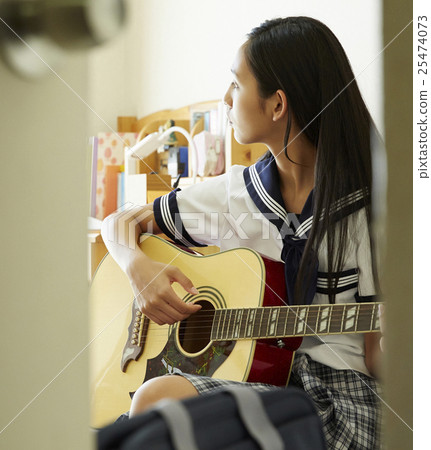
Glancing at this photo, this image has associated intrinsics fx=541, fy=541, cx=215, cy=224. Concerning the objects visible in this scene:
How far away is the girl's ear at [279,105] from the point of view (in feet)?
2.03

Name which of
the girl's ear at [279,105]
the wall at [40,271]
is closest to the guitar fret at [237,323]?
the girl's ear at [279,105]

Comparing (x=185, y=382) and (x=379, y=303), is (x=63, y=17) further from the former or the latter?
(x=379, y=303)

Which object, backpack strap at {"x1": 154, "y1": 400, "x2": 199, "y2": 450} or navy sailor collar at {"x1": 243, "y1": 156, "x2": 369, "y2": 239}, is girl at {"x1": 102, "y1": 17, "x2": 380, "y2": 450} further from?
backpack strap at {"x1": 154, "y1": 400, "x2": 199, "y2": 450}

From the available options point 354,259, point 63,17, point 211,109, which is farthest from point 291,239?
point 63,17

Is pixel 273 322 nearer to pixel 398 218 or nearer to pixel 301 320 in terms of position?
pixel 301 320

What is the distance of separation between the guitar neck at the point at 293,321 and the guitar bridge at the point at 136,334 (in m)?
0.07

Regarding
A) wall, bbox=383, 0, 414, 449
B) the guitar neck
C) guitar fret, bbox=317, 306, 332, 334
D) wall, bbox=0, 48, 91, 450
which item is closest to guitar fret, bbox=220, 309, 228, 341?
the guitar neck

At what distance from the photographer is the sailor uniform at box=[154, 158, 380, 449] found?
58cm

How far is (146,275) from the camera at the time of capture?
0.59 metres

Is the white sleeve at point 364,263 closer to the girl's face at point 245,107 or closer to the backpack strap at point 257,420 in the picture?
the girl's face at point 245,107

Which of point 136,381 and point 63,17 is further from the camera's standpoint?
point 136,381

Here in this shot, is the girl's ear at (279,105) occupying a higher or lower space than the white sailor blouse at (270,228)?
higher

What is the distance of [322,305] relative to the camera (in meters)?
0.60

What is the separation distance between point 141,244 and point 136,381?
0.15 meters
